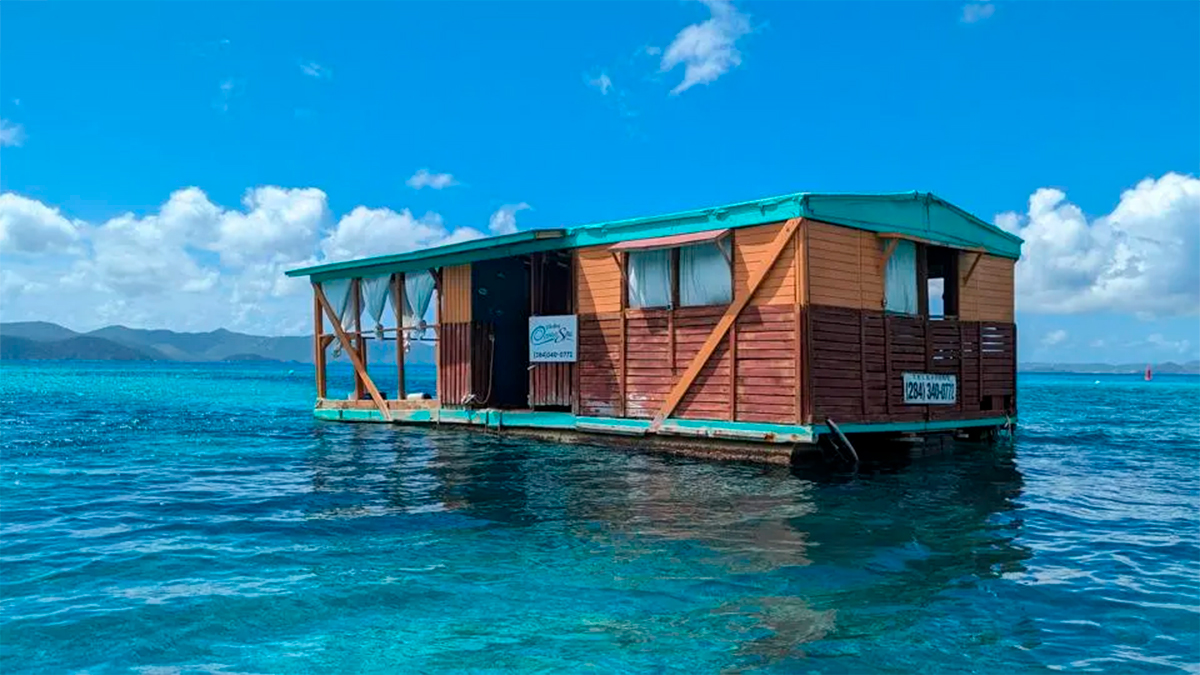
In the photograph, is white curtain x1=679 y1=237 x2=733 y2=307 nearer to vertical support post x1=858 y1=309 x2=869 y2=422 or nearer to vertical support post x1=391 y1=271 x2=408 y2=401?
vertical support post x1=858 y1=309 x2=869 y2=422

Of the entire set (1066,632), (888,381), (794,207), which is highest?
(794,207)

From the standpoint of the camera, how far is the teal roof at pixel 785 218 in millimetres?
16703

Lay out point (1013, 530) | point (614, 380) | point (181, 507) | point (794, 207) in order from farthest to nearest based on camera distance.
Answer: point (614, 380) < point (794, 207) < point (181, 507) < point (1013, 530)

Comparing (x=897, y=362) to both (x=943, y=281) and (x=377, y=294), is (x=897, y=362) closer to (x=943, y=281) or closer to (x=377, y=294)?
(x=943, y=281)

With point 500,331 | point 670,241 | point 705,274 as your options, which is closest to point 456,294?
point 500,331

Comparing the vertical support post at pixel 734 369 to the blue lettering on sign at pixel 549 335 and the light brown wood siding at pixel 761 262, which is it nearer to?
the light brown wood siding at pixel 761 262

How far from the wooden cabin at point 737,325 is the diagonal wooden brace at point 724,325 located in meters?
0.03

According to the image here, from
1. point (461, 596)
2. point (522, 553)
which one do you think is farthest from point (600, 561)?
point (461, 596)

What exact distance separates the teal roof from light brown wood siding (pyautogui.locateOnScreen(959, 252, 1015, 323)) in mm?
321

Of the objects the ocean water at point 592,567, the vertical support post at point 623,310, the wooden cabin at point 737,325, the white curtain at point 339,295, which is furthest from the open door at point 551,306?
the white curtain at point 339,295

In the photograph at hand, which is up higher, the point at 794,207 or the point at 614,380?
the point at 794,207

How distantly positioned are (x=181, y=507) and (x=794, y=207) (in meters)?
11.5

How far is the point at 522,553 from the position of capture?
9734 millimetres

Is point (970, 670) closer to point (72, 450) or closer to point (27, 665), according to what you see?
point (27, 665)
